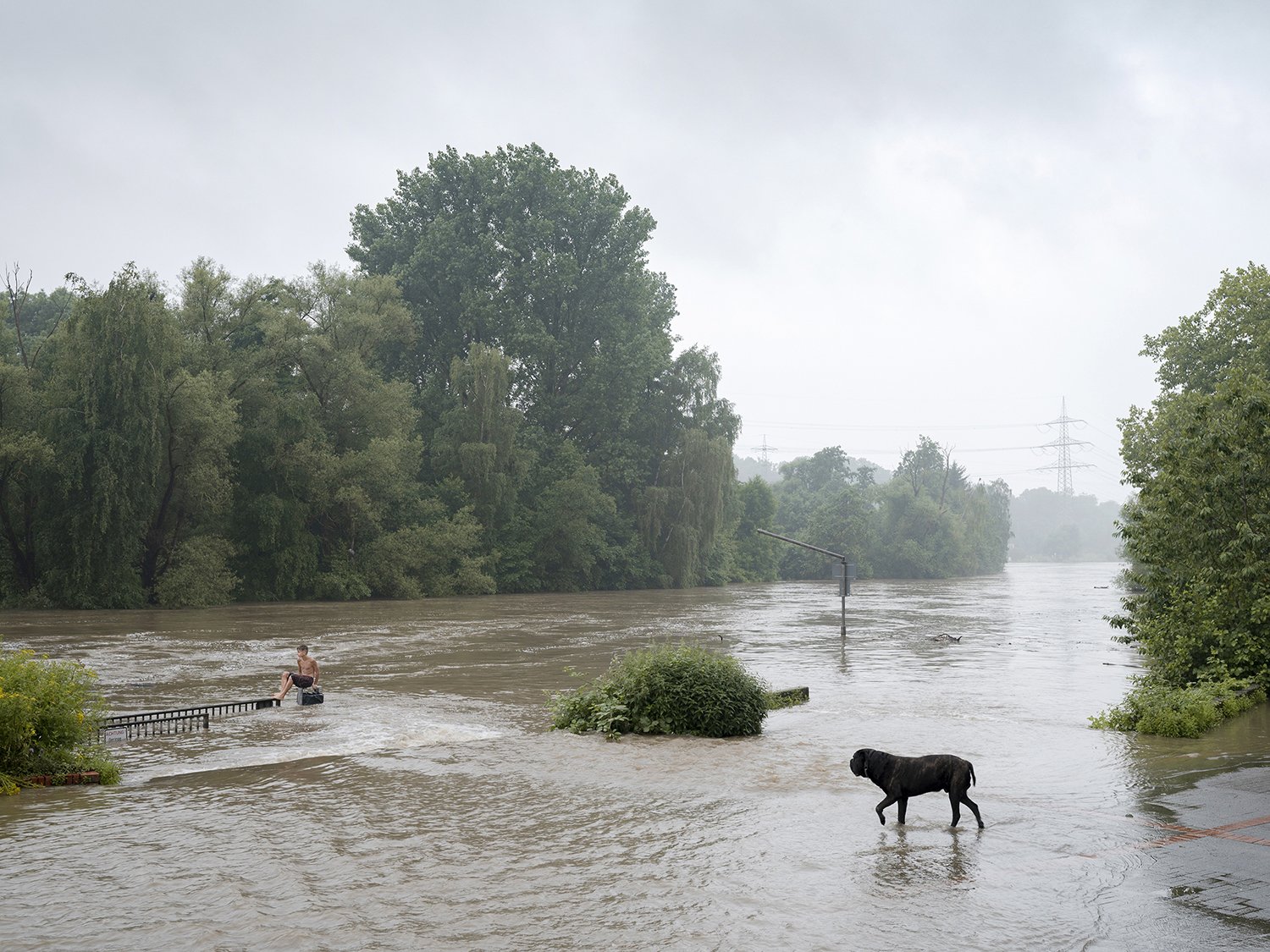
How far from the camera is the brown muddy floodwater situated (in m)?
7.14

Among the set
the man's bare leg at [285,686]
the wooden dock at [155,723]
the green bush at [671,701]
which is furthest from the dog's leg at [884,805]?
the man's bare leg at [285,686]

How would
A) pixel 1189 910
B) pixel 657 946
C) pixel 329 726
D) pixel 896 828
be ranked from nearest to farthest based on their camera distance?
pixel 657 946
pixel 1189 910
pixel 896 828
pixel 329 726

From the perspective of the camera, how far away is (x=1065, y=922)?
23.6 feet

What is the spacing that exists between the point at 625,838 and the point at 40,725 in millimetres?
7342

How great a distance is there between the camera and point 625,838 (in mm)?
9633

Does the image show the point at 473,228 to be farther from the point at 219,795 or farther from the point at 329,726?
the point at 219,795

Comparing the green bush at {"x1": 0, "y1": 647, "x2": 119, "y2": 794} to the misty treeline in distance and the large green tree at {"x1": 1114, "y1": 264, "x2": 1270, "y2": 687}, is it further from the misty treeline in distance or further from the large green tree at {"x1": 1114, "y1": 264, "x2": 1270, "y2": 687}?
Answer: the misty treeline in distance

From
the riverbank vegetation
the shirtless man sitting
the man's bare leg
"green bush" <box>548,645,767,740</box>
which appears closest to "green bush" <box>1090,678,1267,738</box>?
the riverbank vegetation

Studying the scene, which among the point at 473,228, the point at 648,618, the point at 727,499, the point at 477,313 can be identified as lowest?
the point at 648,618

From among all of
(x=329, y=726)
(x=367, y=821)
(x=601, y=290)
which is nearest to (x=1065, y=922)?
(x=367, y=821)

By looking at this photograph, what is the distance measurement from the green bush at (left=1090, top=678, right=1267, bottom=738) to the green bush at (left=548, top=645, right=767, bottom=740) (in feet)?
18.8

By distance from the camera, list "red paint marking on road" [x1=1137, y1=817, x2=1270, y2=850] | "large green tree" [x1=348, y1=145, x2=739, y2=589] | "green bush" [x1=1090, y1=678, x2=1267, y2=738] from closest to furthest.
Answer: "red paint marking on road" [x1=1137, y1=817, x2=1270, y2=850] < "green bush" [x1=1090, y1=678, x2=1267, y2=738] < "large green tree" [x1=348, y1=145, x2=739, y2=589]

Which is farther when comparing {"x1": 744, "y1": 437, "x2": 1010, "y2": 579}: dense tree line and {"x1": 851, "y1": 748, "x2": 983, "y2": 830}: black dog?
{"x1": 744, "y1": 437, "x2": 1010, "y2": 579}: dense tree line

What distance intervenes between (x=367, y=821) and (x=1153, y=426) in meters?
36.8
